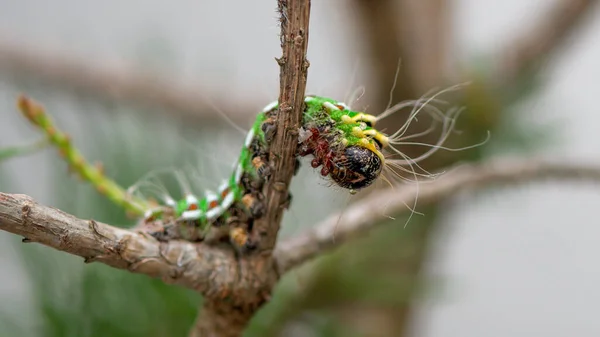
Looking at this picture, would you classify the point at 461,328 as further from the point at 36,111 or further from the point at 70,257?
the point at 36,111

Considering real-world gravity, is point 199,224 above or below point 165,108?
below

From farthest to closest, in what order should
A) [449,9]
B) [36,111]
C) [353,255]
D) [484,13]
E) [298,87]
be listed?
[484,13], [449,9], [353,255], [36,111], [298,87]

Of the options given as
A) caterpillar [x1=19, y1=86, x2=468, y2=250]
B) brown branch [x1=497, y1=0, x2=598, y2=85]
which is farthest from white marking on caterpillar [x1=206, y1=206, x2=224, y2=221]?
brown branch [x1=497, y1=0, x2=598, y2=85]

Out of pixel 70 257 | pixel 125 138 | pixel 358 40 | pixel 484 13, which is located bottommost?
pixel 70 257

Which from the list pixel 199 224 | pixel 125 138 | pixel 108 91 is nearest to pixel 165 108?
pixel 108 91

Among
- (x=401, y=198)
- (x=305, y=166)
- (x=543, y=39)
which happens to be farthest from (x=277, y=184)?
(x=543, y=39)

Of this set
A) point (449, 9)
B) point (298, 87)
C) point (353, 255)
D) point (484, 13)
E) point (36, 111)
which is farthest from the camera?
point (484, 13)

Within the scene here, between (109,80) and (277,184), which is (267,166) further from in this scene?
(109,80)
